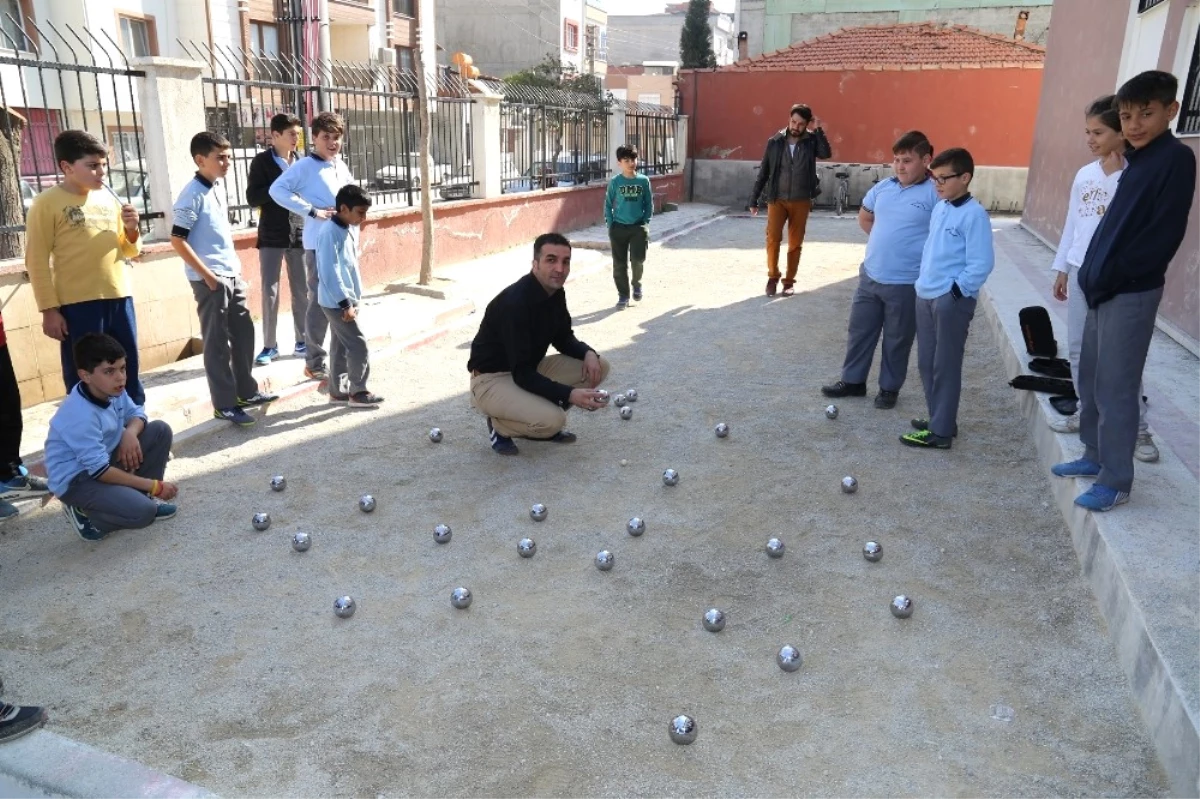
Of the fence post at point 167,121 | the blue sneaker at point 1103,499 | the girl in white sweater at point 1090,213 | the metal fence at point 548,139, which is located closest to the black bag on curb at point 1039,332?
the girl in white sweater at point 1090,213

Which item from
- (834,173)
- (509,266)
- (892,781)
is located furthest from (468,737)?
(834,173)

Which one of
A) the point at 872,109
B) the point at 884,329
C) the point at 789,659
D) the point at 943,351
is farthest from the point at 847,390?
the point at 872,109

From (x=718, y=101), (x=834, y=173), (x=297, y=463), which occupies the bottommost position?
(x=297, y=463)

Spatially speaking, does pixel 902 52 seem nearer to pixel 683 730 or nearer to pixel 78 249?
pixel 78 249

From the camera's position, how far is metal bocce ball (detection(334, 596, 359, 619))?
3.89m

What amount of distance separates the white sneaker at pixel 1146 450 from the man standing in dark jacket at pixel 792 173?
6039 millimetres

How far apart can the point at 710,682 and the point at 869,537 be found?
1.65 m

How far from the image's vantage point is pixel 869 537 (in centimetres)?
470

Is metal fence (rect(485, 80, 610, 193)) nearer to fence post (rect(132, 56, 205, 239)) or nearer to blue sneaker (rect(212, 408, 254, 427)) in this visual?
fence post (rect(132, 56, 205, 239))

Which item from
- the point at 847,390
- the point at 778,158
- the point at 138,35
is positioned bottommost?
the point at 847,390

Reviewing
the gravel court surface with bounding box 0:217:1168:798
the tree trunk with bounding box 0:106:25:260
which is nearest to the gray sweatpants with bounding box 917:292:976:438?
the gravel court surface with bounding box 0:217:1168:798

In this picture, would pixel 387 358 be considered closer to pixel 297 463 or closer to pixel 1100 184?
pixel 297 463

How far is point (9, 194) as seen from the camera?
6977mm

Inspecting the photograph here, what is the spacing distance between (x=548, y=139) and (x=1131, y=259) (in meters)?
13.9
